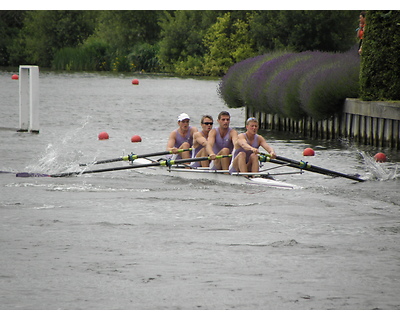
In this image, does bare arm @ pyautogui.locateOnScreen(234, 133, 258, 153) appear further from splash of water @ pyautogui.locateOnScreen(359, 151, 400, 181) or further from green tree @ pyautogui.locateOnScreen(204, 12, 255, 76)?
green tree @ pyautogui.locateOnScreen(204, 12, 255, 76)

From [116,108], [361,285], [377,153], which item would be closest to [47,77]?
[116,108]

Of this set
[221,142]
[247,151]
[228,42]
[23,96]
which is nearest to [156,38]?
[228,42]

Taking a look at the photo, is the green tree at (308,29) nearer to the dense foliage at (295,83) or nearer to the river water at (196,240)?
the dense foliage at (295,83)

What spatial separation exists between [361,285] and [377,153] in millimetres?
10719

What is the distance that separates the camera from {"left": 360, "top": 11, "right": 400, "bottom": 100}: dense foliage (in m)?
20.6

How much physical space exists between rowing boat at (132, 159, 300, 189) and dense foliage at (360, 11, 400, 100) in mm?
7032

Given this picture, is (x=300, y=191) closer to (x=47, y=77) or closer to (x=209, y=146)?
(x=209, y=146)

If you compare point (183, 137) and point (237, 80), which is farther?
point (237, 80)

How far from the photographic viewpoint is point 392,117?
64.7 ft

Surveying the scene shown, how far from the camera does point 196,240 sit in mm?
10188

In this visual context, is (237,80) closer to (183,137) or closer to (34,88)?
(34,88)

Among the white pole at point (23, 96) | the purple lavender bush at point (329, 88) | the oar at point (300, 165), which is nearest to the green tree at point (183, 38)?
the white pole at point (23, 96)

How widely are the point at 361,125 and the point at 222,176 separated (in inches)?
294

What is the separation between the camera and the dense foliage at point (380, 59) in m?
20.6
